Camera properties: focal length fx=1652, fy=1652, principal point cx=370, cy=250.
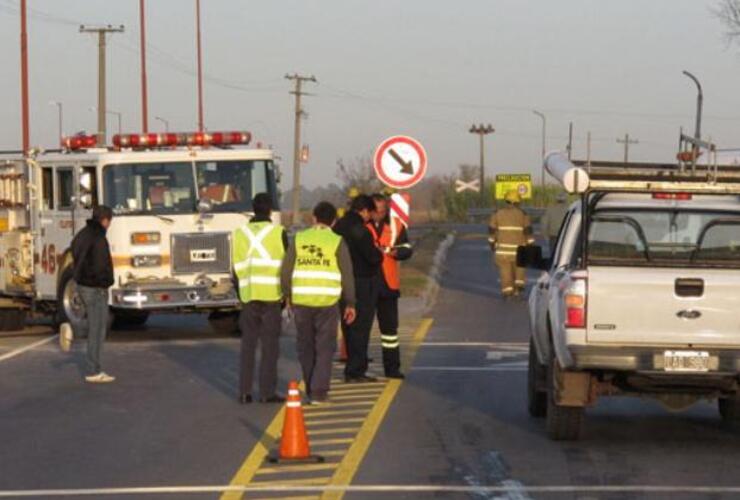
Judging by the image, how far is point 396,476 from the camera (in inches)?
419

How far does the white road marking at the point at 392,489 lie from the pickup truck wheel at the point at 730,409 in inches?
114

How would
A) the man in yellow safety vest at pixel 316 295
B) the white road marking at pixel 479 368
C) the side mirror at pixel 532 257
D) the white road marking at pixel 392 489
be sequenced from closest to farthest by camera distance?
the white road marking at pixel 392 489
the side mirror at pixel 532 257
the man in yellow safety vest at pixel 316 295
the white road marking at pixel 479 368

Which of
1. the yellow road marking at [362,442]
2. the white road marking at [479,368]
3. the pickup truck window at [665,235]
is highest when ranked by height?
the pickup truck window at [665,235]

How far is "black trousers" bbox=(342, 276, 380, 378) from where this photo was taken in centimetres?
1628

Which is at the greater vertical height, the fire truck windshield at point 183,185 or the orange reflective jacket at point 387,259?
the fire truck windshield at point 183,185

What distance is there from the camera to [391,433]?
12.7m

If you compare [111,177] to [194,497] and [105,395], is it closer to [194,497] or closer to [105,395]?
[105,395]

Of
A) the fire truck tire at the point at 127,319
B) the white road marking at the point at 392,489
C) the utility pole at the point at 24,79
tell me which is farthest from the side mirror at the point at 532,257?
the utility pole at the point at 24,79

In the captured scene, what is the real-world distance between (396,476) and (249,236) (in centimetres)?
464

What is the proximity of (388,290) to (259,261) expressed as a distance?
2428mm

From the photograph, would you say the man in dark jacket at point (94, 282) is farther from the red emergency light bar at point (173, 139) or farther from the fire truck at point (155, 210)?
the red emergency light bar at point (173, 139)

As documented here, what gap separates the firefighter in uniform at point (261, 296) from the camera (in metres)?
14.7

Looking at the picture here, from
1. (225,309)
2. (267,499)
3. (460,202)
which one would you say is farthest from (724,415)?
(460,202)

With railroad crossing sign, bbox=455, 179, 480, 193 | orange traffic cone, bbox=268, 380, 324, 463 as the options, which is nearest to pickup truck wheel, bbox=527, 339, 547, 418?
orange traffic cone, bbox=268, 380, 324, 463
